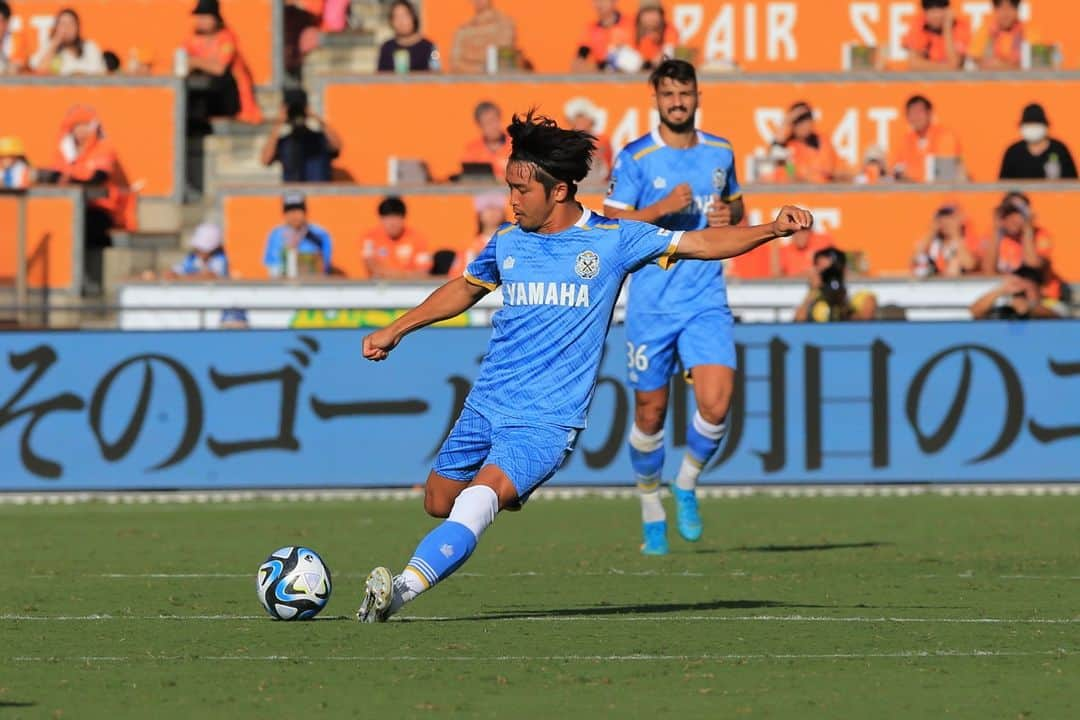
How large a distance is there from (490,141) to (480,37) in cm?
210

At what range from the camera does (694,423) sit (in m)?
13.1

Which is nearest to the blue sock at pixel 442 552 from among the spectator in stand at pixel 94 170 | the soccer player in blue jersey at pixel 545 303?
the soccer player in blue jersey at pixel 545 303

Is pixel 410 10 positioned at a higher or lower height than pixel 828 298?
higher

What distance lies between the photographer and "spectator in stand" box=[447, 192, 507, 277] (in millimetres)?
21984

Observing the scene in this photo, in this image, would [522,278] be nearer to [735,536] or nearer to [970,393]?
[735,536]

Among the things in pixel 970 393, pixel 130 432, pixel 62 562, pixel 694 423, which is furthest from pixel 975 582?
pixel 130 432

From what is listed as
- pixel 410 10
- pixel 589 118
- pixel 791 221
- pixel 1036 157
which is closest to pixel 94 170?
pixel 410 10

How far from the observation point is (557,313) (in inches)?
358

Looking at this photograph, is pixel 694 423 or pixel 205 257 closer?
pixel 694 423

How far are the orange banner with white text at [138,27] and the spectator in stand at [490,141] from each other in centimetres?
462

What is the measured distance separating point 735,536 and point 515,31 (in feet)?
39.9

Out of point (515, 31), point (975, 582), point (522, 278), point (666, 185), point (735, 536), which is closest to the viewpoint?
point (522, 278)

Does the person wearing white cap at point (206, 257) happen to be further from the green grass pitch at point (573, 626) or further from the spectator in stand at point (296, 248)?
the green grass pitch at point (573, 626)

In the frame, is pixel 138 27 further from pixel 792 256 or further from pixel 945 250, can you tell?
pixel 945 250
